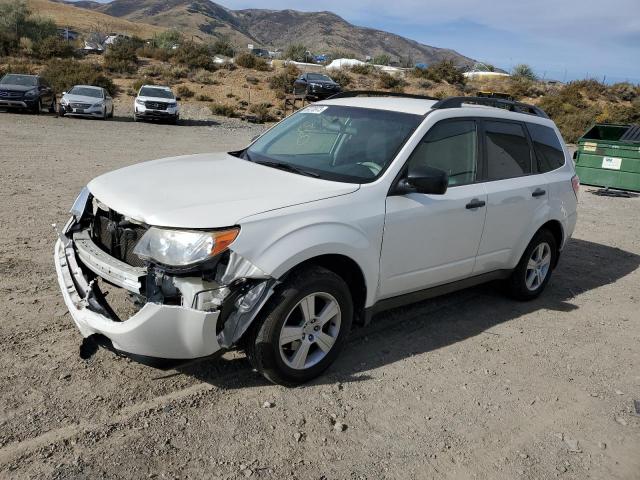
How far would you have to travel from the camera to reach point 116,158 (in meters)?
13.4

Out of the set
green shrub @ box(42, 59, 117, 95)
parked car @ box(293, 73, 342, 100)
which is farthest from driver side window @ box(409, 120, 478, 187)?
green shrub @ box(42, 59, 117, 95)

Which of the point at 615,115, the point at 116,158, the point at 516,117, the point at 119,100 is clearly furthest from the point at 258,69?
the point at 516,117

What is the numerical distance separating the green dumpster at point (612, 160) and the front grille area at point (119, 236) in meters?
12.5

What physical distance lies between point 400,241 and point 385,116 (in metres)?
1.09

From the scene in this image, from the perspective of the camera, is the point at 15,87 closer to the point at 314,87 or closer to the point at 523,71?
the point at 314,87

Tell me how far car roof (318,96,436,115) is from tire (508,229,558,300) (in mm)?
1822

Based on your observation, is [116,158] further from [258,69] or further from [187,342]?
[258,69]

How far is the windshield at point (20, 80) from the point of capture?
73.7 feet

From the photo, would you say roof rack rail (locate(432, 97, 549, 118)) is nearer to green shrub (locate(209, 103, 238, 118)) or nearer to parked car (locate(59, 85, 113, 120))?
parked car (locate(59, 85, 113, 120))

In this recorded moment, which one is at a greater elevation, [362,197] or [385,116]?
[385,116]

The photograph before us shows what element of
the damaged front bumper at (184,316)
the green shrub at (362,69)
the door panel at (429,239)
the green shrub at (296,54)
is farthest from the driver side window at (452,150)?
the green shrub at (296,54)

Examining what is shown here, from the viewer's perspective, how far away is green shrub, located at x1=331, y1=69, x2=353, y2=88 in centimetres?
4456

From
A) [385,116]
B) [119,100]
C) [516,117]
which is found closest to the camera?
[385,116]

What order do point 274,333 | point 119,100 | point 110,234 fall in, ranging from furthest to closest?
1. point 119,100
2. point 110,234
3. point 274,333
